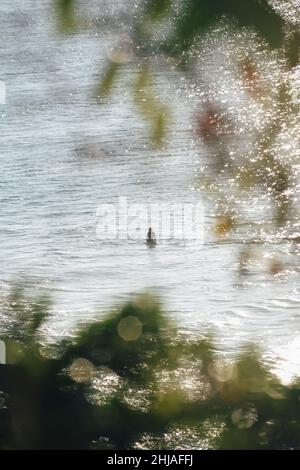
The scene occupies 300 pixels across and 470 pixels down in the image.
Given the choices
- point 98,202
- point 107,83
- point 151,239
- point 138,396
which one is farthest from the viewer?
point 98,202

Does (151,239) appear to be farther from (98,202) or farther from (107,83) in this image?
(107,83)

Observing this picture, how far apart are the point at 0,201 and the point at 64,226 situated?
5367 millimetres

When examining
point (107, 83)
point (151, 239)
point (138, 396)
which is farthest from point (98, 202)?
point (107, 83)

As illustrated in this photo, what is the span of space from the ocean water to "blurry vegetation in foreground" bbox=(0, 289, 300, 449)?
1192mm

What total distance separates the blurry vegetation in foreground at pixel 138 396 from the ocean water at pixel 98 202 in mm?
1192

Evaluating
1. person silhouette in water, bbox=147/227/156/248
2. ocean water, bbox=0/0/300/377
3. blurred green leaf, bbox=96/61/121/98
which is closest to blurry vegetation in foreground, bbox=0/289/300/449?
ocean water, bbox=0/0/300/377

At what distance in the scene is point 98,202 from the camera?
34.3 metres

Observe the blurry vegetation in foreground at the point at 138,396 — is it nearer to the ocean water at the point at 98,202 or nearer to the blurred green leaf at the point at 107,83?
the ocean water at the point at 98,202

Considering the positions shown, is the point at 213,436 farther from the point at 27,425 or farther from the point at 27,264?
the point at 27,264

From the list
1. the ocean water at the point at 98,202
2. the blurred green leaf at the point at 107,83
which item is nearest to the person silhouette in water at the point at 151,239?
the ocean water at the point at 98,202

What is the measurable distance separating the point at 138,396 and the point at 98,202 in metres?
20.3

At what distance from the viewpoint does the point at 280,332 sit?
18.7 metres

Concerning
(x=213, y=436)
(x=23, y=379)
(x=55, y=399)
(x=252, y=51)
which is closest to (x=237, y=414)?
(x=213, y=436)

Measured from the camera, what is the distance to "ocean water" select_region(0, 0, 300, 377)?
17.0 metres
